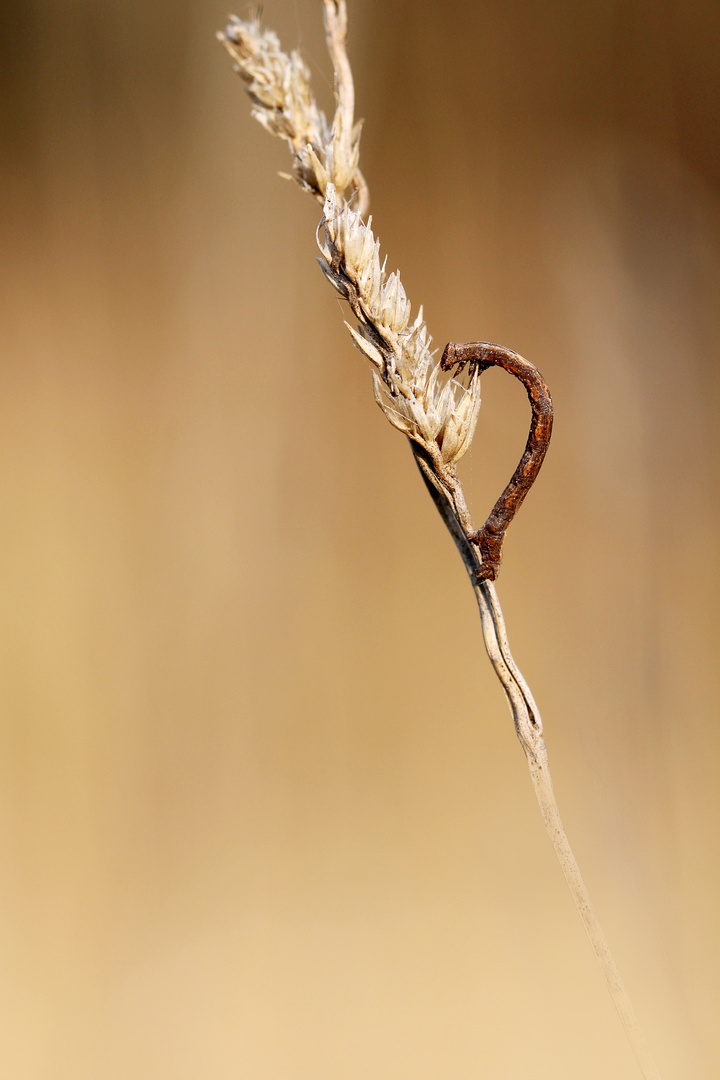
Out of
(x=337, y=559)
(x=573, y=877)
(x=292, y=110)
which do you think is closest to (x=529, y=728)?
(x=573, y=877)

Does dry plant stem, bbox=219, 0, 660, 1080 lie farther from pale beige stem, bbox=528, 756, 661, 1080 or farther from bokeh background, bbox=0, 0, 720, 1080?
bokeh background, bbox=0, 0, 720, 1080

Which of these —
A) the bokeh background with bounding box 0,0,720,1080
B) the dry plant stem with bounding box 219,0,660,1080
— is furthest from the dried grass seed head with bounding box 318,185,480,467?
the bokeh background with bounding box 0,0,720,1080

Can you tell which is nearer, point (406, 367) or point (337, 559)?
point (406, 367)

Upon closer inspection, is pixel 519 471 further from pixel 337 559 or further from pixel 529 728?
pixel 337 559

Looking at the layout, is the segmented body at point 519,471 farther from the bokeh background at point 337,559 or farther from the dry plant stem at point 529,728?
the bokeh background at point 337,559

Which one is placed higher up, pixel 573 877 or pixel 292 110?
pixel 292 110

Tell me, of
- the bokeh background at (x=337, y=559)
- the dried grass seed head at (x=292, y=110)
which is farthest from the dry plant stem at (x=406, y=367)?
the bokeh background at (x=337, y=559)
